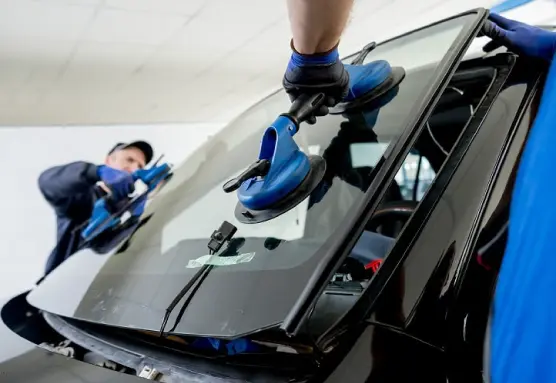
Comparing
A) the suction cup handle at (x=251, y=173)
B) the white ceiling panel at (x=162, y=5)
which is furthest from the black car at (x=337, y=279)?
the white ceiling panel at (x=162, y=5)

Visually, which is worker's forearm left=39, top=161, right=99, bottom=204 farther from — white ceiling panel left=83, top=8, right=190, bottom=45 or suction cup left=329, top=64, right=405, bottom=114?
suction cup left=329, top=64, right=405, bottom=114

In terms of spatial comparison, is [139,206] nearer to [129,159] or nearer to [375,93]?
[375,93]

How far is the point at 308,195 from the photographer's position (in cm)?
89

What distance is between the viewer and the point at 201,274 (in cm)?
91

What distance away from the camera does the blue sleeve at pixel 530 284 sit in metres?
0.61

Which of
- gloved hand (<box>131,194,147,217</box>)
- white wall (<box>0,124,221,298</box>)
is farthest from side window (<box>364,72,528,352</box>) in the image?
white wall (<box>0,124,221,298</box>)

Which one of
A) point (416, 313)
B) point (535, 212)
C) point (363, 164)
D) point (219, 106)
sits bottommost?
point (416, 313)

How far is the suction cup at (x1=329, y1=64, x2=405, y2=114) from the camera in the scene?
109cm

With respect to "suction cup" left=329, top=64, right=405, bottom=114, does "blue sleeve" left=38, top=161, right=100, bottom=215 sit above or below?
above

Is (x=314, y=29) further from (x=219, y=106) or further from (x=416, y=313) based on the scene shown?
(x=219, y=106)

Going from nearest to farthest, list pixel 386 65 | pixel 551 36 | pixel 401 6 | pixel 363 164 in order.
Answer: pixel 551 36 → pixel 386 65 → pixel 363 164 → pixel 401 6

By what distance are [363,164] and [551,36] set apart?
20.9 inches

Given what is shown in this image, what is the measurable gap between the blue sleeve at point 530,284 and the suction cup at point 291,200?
34 centimetres

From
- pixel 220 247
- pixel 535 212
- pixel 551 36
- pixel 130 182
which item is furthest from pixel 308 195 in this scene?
pixel 130 182
